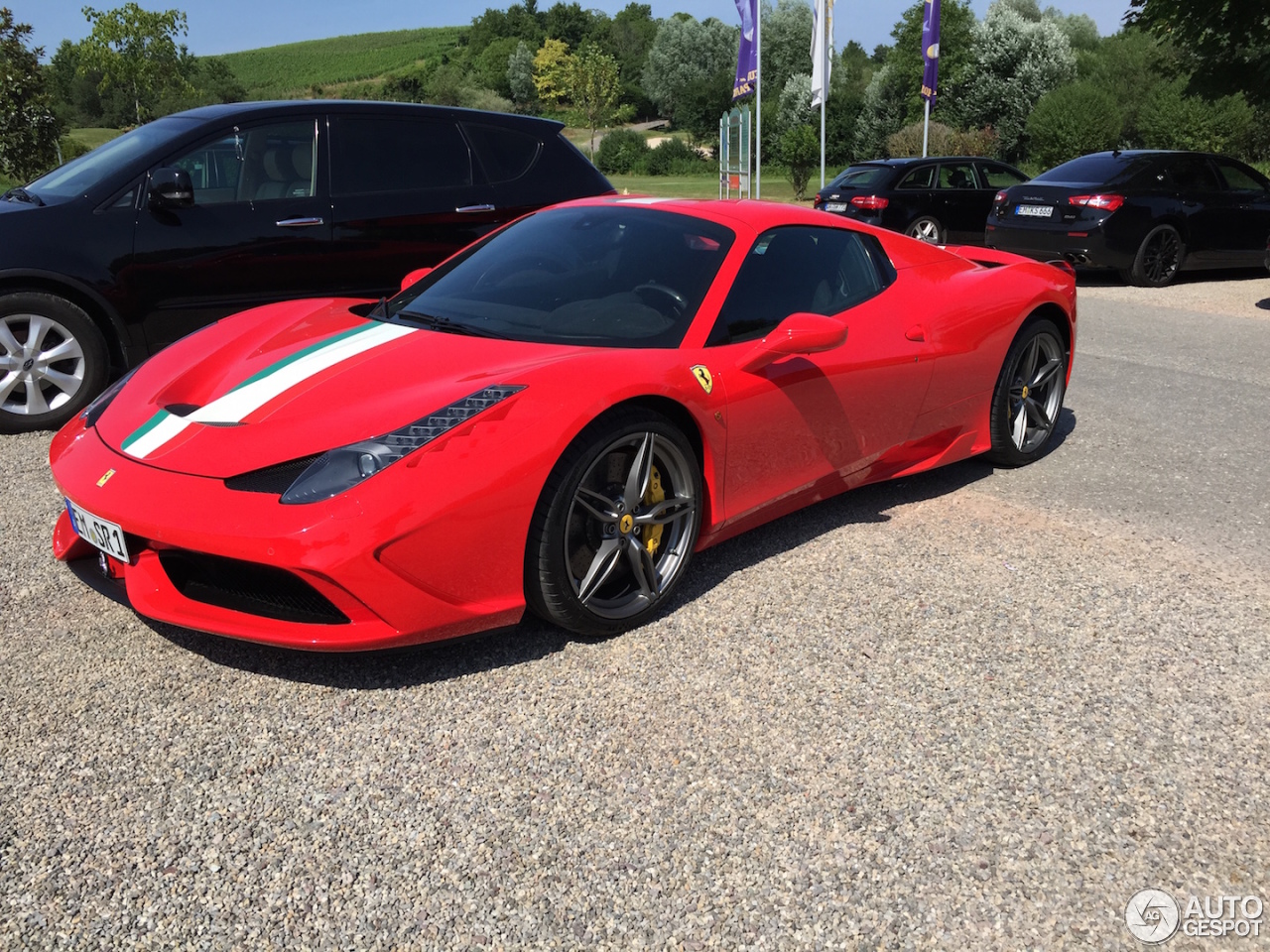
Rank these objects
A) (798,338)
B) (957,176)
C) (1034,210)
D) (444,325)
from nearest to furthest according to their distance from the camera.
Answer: (798,338) < (444,325) < (1034,210) < (957,176)

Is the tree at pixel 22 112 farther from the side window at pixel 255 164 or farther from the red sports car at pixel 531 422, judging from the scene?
the red sports car at pixel 531 422

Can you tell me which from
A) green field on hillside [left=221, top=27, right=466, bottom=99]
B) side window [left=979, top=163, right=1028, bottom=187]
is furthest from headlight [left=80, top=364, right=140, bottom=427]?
green field on hillside [left=221, top=27, right=466, bottom=99]

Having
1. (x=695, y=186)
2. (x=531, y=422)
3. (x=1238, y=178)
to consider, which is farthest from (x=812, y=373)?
(x=695, y=186)

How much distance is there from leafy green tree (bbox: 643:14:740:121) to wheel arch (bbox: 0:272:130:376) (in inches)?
2739

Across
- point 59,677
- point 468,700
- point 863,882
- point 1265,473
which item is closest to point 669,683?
point 468,700

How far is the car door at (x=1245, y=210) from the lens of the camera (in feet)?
39.0

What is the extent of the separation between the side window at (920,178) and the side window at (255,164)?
31.3ft

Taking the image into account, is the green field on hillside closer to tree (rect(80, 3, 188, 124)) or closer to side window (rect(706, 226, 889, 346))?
tree (rect(80, 3, 188, 124))

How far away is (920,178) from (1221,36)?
7606 mm

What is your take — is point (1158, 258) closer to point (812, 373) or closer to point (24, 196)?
point (812, 373)

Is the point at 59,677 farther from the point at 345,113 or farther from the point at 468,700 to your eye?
the point at 345,113

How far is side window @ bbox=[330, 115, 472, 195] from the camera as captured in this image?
611 cm

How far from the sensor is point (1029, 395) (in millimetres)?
4969

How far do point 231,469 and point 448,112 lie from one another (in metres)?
4.32
